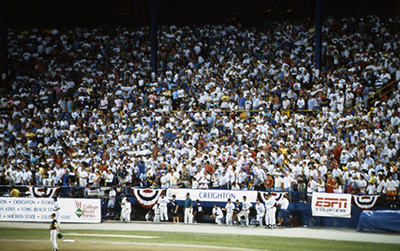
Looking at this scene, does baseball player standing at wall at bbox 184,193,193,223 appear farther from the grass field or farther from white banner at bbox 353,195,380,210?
white banner at bbox 353,195,380,210

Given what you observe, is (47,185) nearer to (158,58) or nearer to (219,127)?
(219,127)

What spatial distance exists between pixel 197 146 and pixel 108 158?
431 centimetres

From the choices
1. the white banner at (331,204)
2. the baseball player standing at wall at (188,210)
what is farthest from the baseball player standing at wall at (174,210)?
the white banner at (331,204)

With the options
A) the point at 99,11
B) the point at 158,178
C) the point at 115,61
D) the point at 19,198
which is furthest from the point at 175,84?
the point at 99,11

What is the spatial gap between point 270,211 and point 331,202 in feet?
7.84

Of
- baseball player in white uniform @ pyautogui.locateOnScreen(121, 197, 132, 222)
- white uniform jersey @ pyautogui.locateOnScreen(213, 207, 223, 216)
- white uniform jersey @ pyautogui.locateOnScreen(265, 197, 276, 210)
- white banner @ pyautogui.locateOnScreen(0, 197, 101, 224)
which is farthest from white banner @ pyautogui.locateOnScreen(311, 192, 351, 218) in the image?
white banner @ pyautogui.locateOnScreen(0, 197, 101, 224)

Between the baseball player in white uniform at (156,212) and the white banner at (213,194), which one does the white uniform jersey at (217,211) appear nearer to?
the white banner at (213,194)

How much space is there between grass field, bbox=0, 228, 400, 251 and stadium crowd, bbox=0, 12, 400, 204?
3.20 metres

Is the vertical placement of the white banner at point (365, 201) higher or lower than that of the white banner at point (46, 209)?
higher

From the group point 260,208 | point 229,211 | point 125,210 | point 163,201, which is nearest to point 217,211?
point 229,211

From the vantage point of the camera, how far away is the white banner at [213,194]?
956 inches

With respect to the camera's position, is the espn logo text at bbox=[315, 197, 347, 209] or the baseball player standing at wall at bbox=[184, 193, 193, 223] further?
the baseball player standing at wall at bbox=[184, 193, 193, 223]

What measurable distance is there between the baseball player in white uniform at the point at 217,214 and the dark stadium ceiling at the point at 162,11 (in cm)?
1644

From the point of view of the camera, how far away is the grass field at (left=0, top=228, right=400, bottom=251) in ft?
66.4
